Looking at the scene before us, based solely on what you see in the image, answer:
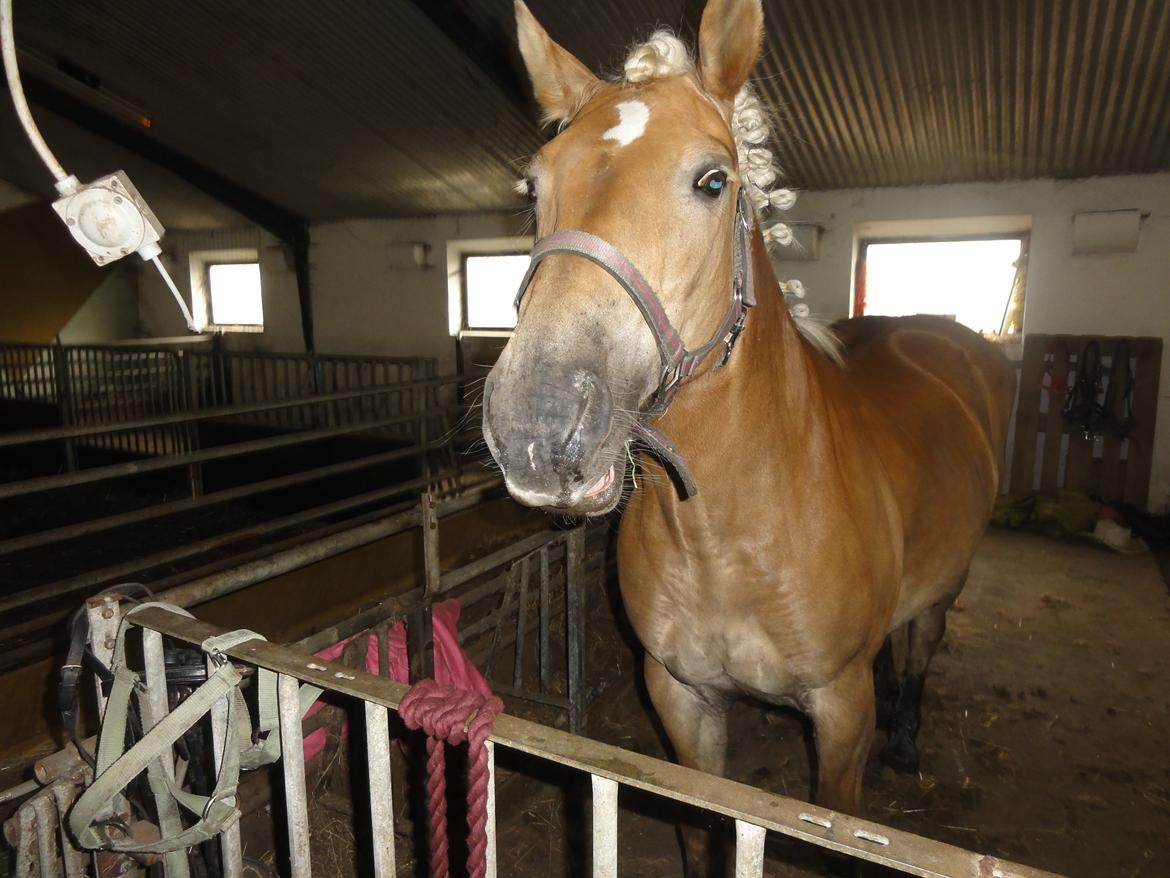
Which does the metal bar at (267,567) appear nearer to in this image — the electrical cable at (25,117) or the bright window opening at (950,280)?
the electrical cable at (25,117)

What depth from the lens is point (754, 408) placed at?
1.48m

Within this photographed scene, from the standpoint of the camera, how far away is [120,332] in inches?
473

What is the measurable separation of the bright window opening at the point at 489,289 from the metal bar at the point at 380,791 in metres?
8.38

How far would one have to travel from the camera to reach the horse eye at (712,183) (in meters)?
1.17

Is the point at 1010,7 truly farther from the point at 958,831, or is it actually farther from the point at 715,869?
the point at 715,869

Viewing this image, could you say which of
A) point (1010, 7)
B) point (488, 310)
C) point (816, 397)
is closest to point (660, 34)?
point (816, 397)

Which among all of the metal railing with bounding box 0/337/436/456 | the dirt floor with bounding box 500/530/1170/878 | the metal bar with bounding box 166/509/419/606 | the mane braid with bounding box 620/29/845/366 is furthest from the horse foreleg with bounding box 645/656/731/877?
the metal railing with bounding box 0/337/436/456

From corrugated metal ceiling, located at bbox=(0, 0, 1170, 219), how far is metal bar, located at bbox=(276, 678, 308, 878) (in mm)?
3283

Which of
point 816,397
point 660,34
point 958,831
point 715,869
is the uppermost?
point 660,34

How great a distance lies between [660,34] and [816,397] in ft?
2.78

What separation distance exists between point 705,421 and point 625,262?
48 cm

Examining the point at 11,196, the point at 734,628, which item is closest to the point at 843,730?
the point at 734,628

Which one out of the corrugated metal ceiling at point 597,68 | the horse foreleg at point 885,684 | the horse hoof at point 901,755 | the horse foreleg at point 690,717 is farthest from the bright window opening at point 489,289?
the horse foreleg at point 690,717

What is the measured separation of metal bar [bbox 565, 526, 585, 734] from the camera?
2805mm
